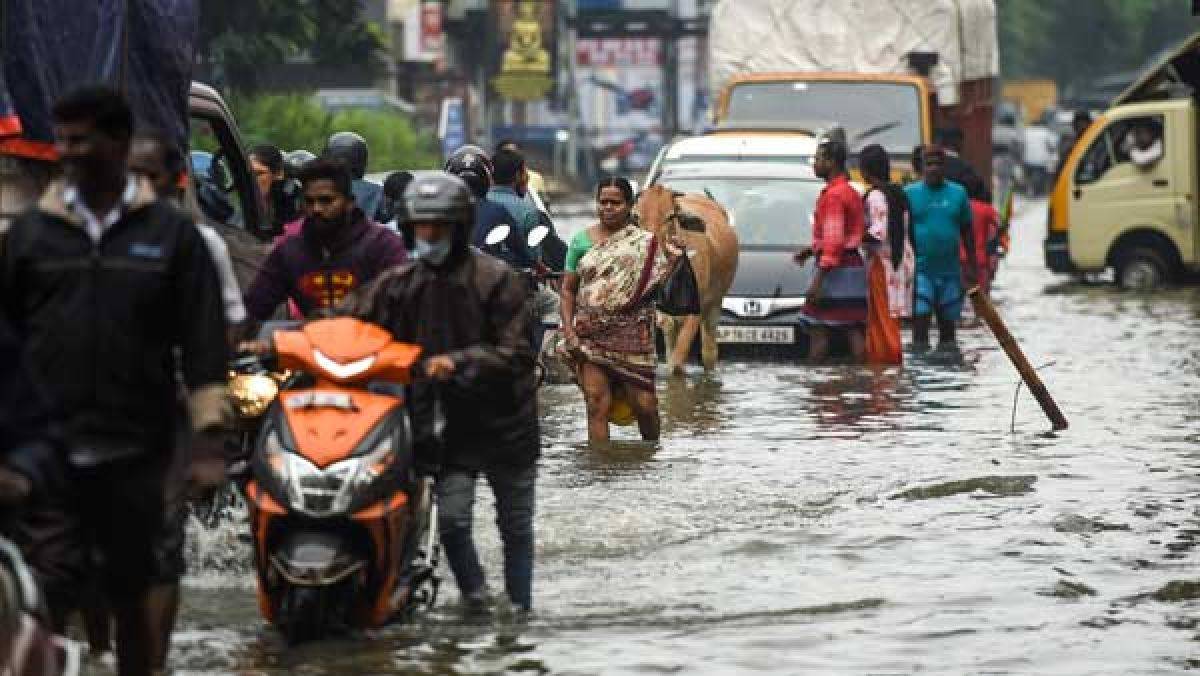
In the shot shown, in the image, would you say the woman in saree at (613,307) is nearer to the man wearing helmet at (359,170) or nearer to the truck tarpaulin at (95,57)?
the man wearing helmet at (359,170)

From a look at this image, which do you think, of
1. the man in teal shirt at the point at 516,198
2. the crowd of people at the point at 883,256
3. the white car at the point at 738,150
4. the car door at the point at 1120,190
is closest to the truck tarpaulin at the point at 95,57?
the man in teal shirt at the point at 516,198

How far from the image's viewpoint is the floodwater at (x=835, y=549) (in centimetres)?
936

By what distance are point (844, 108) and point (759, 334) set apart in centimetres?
856

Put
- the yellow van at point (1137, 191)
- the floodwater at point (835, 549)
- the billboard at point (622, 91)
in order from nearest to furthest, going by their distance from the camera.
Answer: the floodwater at point (835, 549), the yellow van at point (1137, 191), the billboard at point (622, 91)

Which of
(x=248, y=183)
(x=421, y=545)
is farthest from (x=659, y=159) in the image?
(x=421, y=545)

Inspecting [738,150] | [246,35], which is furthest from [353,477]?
[246,35]

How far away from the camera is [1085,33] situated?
126 meters

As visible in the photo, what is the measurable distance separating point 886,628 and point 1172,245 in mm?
21480

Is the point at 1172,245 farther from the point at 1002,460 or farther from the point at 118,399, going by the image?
the point at 118,399

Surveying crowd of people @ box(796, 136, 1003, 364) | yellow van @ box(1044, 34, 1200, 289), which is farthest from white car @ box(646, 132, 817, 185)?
yellow van @ box(1044, 34, 1200, 289)

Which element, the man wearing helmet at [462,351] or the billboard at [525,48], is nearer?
the man wearing helmet at [462,351]

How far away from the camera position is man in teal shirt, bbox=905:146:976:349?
72.6ft

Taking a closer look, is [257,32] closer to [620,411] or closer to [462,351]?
[620,411]

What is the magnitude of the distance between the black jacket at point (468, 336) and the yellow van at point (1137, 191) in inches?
822
